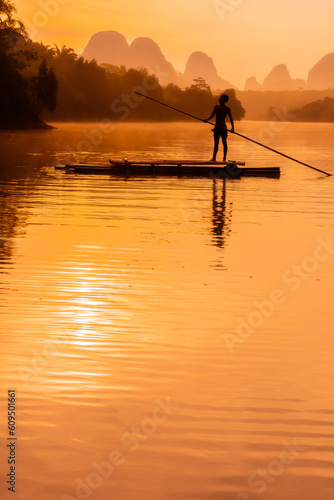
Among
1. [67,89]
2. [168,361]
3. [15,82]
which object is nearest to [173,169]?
[168,361]

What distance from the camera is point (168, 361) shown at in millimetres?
6617

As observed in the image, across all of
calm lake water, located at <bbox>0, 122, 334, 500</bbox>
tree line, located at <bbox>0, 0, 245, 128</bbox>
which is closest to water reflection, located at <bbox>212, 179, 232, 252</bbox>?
calm lake water, located at <bbox>0, 122, 334, 500</bbox>

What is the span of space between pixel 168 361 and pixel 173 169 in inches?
753

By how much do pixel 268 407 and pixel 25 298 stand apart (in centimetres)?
367

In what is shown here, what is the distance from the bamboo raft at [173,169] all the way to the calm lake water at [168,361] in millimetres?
10734

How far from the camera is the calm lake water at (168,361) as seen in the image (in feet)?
15.3

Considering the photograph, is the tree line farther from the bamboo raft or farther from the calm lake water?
the calm lake water

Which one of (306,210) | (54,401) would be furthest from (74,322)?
(306,210)

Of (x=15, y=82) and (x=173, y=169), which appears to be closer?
(x=173, y=169)

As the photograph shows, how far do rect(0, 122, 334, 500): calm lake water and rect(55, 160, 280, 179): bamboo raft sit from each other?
10734 mm

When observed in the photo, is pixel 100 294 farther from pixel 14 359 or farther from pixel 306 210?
pixel 306 210

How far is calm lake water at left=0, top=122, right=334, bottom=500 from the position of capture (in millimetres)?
4676

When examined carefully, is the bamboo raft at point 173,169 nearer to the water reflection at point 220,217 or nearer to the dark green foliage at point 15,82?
the water reflection at point 220,217

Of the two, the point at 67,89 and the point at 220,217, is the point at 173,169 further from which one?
the point at 67,89
